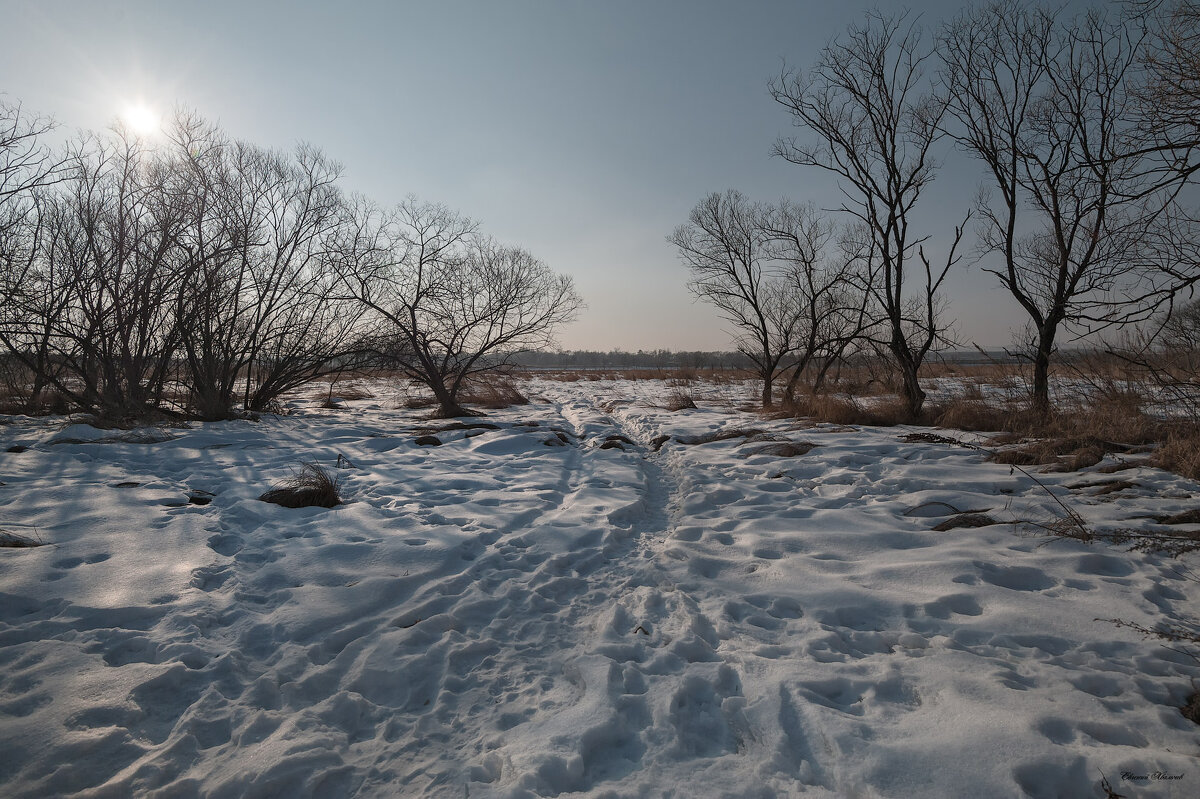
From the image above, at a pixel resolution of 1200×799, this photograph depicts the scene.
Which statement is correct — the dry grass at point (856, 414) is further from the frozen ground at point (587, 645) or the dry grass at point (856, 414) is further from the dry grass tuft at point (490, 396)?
the dry grass tuft at point (490, 396)

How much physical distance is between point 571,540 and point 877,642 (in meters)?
2.38

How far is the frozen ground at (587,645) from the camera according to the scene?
193 cm

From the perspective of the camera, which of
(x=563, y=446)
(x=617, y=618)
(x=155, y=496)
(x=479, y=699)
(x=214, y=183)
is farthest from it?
(x=214, y=183)

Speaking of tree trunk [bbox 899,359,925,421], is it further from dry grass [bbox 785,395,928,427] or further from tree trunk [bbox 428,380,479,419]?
tree trunk [bbox 428,380,479,419]

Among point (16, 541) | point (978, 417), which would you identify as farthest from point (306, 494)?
point (978, 417)

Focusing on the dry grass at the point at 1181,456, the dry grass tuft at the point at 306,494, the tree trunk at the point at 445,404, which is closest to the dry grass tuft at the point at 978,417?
the dry grass at the point at 1181,456

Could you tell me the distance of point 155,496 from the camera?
190 inches

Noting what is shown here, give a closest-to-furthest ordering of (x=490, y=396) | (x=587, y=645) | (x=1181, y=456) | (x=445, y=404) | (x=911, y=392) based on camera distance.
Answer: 1. (x=587, y=645)
2. (x=1181, y=456)
3. (x=911, y=392)
4. (x=445, y=404)
5. (x=490, y=396)

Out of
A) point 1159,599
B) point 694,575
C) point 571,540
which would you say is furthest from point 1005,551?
point 571,540

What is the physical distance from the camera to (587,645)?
2.88 m

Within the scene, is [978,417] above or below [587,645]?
above

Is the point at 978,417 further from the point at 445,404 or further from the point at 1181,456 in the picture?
the point at 445,404

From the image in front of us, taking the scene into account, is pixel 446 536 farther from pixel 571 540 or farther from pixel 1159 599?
pixel 1159 599

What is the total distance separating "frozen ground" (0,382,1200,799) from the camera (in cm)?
193
